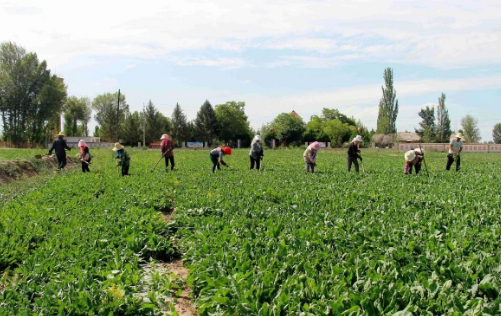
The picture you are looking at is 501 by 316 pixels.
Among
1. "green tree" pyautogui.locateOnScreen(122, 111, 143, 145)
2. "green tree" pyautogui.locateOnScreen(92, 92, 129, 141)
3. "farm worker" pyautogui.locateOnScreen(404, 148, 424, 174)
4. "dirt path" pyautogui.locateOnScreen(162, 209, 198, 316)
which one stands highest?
"green tree" pyautogui.locateOnScreen(92, 92, 129, 141)

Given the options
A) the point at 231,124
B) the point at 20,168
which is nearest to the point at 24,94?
the point at 231,124

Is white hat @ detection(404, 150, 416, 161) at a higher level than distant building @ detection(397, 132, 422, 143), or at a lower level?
lower

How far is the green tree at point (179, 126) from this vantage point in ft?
264

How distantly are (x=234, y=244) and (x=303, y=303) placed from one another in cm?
188

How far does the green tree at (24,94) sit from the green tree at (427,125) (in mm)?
66115

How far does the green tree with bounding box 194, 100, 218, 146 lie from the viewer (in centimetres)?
8019

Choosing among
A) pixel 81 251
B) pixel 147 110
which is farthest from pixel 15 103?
pixel 81 251

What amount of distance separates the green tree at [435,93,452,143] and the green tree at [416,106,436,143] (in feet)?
4.43

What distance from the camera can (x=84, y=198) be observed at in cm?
952

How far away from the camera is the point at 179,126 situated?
80.6 meters

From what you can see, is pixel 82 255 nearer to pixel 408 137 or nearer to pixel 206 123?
pixel 206 123

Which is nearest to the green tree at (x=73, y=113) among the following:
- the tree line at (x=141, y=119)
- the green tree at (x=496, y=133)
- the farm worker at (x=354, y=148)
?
the tree line at (x=141, y=119)

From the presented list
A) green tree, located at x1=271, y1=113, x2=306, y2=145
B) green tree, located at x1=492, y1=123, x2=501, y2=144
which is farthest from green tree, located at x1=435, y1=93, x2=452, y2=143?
green tree, located at x1=492, y1=123, x2=501, y2=144

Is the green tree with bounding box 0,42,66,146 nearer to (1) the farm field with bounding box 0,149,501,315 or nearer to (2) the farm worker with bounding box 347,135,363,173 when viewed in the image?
(2) the farm worker with bounding box 347,135,363,173
